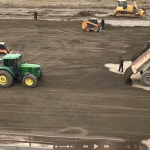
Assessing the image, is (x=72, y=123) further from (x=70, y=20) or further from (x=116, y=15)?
(x=116, y=15)

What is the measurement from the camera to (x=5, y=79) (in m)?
15.6

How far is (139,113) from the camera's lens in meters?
12.9

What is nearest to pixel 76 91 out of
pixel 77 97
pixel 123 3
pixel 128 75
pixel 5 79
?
pixel 77 97

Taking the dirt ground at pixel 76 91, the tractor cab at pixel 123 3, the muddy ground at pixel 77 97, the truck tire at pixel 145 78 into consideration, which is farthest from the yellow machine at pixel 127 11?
the truck tire at pixel 145 78

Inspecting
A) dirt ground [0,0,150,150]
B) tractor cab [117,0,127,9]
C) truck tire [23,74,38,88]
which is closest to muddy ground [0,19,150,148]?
dirt ground [0,0,150,150]

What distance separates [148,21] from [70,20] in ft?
34.9

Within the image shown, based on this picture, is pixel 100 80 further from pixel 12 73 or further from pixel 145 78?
pixel 12 73

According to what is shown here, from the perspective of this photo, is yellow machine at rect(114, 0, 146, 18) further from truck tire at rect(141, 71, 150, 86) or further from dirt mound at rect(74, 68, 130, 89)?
truck tire at rect(141, 71, 150, 86)

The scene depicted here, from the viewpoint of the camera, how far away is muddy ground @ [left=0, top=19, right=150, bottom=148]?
11.7 m

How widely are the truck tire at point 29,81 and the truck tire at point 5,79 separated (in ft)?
2.68

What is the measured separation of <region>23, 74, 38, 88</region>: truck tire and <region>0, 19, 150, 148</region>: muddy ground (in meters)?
0.32

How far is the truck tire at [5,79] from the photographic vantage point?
1547cm

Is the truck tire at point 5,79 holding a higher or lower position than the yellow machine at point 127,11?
lower

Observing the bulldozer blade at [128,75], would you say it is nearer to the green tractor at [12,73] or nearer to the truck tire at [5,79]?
the green tractor at [12,73]
